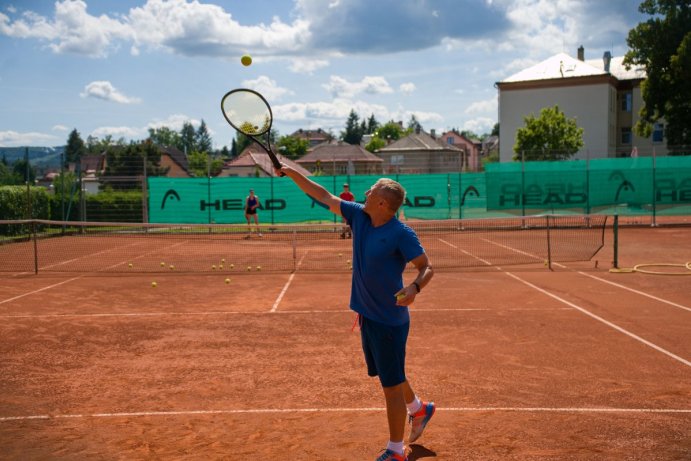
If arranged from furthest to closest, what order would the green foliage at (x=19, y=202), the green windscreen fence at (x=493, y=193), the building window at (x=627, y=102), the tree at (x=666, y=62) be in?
the building window at (x=627, y=102) < the tree at (x=666, y=62) < the green windscreen fence at (x=493, y=193) < the green foliage at (x=19, y=202)

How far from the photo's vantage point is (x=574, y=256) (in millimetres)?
17453

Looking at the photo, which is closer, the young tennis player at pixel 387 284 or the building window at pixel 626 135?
the young tennis player at pixel 387 284

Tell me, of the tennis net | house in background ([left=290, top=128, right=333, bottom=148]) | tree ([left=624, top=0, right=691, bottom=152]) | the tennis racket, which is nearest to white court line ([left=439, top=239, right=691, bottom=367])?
the tennis net

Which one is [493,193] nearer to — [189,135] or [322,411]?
[322,411]

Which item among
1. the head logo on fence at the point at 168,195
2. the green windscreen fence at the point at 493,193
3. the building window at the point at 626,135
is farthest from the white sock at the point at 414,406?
the building window at the point at 626,135

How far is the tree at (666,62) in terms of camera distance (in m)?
42.8

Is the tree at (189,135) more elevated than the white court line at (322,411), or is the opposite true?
the tree at (189,135)

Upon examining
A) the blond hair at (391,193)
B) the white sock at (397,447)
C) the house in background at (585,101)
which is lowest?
the white sock at (397,447)

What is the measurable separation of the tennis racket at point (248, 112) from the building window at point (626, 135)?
196 feet

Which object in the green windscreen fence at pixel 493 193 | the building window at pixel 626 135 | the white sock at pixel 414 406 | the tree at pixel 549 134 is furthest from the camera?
the building window at pixel 626 135

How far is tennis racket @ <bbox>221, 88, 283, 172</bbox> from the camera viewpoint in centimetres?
605

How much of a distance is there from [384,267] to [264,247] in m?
17.5

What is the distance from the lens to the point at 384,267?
4566 millimetres

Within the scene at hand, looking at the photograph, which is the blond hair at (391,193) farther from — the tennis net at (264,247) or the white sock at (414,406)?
the tennis net at (264,247)
